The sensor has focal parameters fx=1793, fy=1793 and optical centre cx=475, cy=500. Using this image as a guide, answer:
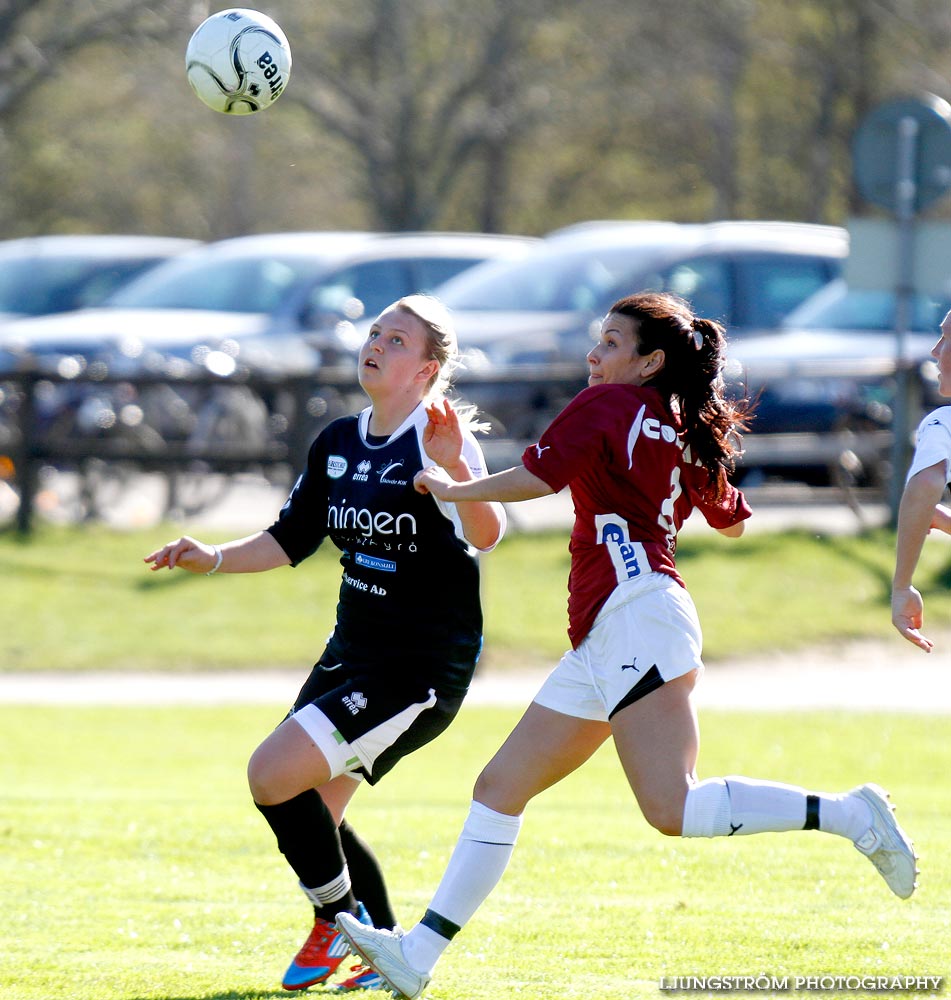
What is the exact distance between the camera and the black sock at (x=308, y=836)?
15.7 ft

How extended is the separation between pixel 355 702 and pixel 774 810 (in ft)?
3.75

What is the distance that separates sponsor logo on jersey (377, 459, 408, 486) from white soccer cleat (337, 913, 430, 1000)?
116cm

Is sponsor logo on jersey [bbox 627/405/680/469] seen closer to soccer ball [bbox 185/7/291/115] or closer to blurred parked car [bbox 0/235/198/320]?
soccer ball [bbox 185/7/291/115]

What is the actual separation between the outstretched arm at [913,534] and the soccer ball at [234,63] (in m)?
2.72

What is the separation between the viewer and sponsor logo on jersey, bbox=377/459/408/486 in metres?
4.90

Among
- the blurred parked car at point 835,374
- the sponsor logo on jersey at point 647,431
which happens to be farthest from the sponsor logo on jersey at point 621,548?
the blurred parked car at point 835,374

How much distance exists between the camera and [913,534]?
14.8 feet

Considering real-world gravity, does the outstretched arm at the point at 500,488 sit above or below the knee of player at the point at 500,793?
above

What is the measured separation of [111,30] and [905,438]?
641 inches

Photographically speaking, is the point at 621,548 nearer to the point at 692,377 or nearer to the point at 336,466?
the point at 692,377

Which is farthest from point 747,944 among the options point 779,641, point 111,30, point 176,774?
point 111,30

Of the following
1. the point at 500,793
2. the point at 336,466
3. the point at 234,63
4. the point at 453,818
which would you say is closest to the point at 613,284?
the point at 453,818

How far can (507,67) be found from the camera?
3397 centimetres

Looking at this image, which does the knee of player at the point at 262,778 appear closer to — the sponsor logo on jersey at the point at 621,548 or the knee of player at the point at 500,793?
the knee of player at the point at 500,793
